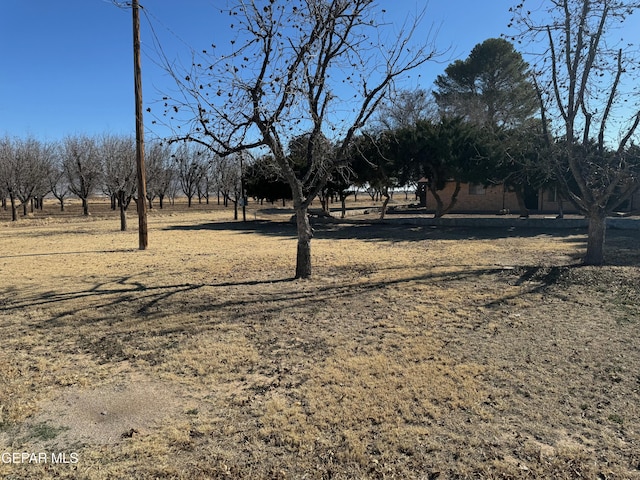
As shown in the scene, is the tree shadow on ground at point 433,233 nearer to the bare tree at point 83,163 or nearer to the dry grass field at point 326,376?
the dry grass field at point 326,376

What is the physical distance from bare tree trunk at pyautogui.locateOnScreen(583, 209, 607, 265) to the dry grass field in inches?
29.9

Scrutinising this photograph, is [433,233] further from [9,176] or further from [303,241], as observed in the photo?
[9,176]

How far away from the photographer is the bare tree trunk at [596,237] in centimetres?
813

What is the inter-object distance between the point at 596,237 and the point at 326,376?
702 cm

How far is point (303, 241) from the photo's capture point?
25.0 feet

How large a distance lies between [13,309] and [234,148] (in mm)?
3796

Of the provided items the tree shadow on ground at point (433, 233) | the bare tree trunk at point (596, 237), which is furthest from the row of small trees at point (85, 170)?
the bare tree trunk at point (596, 237)

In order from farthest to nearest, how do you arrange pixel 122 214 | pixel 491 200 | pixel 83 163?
pixel 83 163, pixel 491 200, pixel 122 214

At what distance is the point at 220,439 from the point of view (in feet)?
9.14

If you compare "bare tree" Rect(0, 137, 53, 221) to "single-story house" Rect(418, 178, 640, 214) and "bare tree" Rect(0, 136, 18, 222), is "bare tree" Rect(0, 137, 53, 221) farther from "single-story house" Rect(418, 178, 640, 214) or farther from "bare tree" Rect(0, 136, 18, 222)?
"single-story house" Rect(418, 178, 640, 214)

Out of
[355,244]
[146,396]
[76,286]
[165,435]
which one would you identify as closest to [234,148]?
[76,286]

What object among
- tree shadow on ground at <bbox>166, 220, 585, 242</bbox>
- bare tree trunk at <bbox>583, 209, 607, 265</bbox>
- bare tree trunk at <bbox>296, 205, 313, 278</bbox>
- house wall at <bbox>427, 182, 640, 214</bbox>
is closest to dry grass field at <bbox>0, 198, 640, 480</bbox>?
bare tree trunk at <bbox>296, 205, 313, 278</bbox>

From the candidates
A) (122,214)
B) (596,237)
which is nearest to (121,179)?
(122,214)

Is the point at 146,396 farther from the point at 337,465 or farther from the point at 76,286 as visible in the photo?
the point at 76,286
